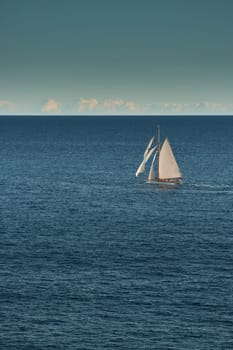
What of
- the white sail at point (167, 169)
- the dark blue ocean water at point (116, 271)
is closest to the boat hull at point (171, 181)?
the white sail at point (167, 169)

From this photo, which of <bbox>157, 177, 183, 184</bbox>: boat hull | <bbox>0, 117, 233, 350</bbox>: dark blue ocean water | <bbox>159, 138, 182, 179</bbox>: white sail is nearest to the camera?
<bbox>0, 117, 233, 350</bbox>: dark blue ocean water

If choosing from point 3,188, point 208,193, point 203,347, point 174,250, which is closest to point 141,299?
point 203,347

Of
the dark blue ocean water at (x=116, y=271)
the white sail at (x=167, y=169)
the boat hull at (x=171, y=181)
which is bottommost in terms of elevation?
the dark blue ocean water at (x=116, y=271)

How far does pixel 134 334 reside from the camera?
82875mm

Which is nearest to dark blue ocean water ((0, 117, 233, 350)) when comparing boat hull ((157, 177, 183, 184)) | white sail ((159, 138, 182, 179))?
boat hull ((157, 177, 183, 184))

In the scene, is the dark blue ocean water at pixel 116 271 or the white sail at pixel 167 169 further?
the white sail at pixel 167 169

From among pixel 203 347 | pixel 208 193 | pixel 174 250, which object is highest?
pixel 208 193

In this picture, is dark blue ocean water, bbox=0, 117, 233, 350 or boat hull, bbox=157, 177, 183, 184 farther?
boat hull, bbox=157, 177, 183, 184

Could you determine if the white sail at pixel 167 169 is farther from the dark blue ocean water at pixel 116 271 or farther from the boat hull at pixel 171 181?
the dark blue ocean water at pixel 116 271

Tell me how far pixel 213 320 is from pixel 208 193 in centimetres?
8541

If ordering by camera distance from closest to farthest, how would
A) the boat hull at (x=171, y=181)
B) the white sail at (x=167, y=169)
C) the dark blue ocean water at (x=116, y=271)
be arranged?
the dark blue ocean water at (x=116, y=271) < the boat hull at (x=171, y=181) < the white sail at (x=167, y=169)

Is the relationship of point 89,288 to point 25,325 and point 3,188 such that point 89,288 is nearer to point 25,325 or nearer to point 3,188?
point 25,325

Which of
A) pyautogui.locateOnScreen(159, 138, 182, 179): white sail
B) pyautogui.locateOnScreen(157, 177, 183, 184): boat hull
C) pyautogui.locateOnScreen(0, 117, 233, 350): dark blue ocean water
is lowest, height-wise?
pyautogui.locateOnScreen(0, 117, 233, 350): dark blue ocean water

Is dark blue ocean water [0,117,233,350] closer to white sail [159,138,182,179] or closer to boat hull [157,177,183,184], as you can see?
boat hull [157,177,183,184]
